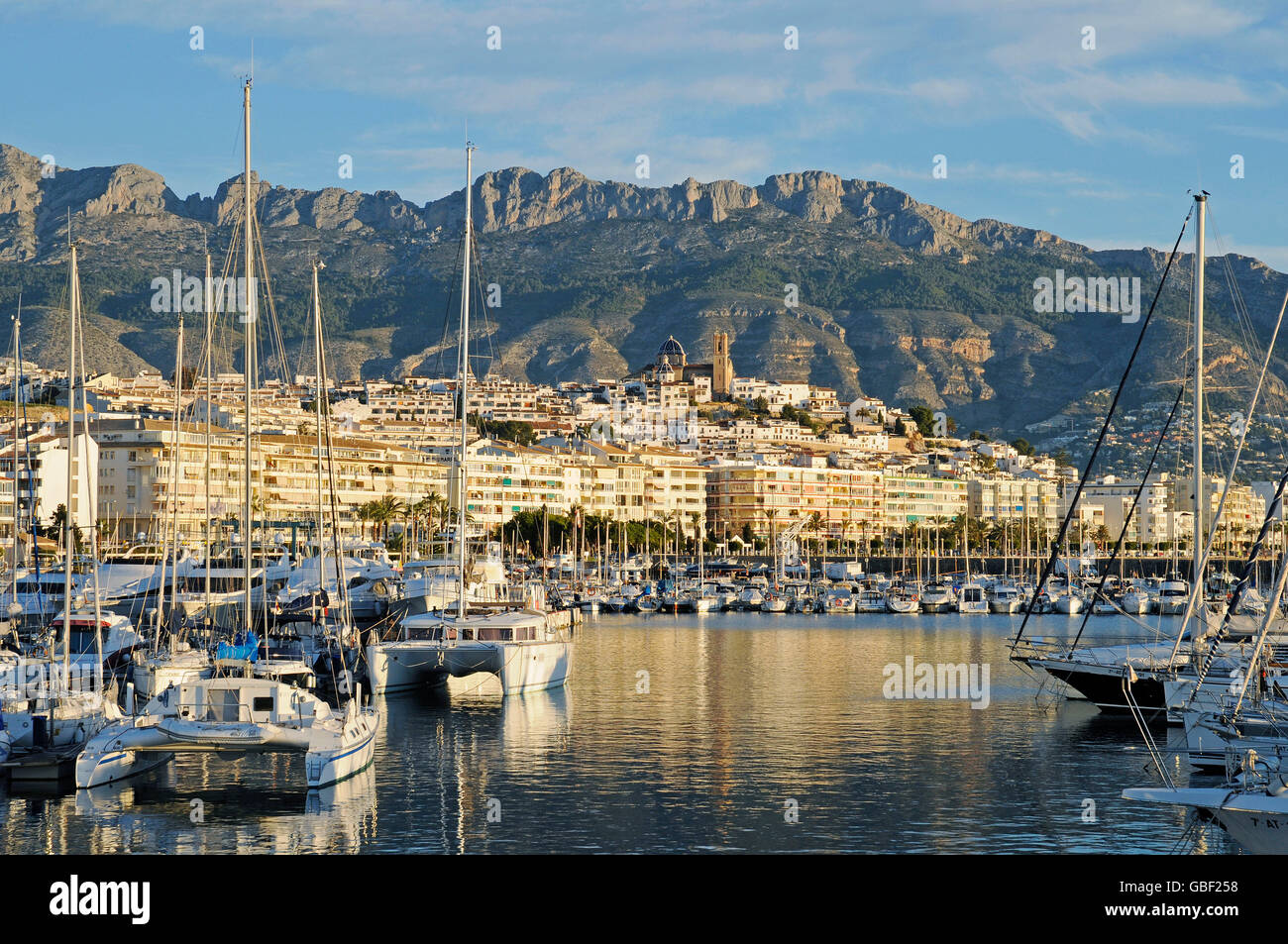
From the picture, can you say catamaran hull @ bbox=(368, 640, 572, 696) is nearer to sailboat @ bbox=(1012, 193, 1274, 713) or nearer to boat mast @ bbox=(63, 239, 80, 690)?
boat mast @ bbox=(63, 239, 80, 690)

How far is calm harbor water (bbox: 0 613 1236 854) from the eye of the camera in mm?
20453

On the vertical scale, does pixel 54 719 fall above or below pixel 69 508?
below

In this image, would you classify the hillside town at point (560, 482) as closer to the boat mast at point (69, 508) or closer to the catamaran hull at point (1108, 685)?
the boat mast at point (69, 508)

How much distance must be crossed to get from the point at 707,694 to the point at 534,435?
15329cm

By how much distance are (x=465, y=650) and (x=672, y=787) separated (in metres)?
12.4

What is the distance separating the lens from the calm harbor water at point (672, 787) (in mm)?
20453

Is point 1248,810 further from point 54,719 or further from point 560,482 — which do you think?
point 560,482

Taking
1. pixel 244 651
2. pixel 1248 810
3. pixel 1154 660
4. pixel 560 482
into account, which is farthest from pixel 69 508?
pixel 560 482

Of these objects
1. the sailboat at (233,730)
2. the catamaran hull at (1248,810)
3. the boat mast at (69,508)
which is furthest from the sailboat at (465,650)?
the catamaran hull at (1248,810)

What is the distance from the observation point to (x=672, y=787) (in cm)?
2495

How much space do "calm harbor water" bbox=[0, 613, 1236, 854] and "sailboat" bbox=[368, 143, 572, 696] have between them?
70cm

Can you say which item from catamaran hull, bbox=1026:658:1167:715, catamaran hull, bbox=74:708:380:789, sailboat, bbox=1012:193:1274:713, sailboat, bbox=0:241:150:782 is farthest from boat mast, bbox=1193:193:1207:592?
sailboat, bbox=0:241:150:782
